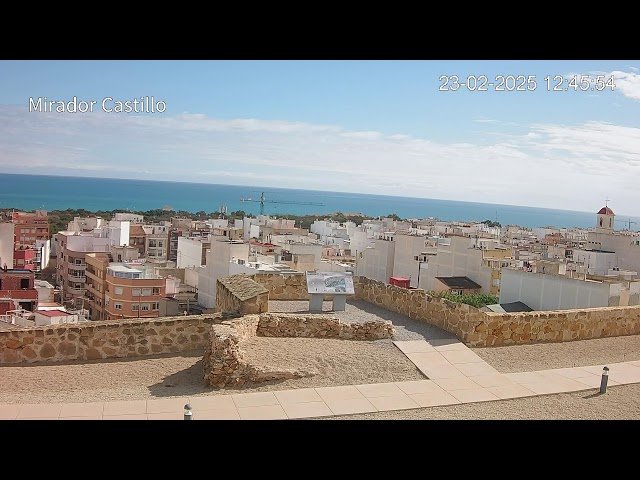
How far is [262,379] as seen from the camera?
25.9 ft

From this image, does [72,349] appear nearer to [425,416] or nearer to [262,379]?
[262,379]

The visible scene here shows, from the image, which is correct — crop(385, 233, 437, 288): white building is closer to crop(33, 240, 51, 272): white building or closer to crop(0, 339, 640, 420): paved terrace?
crop(33, 240, 51, 272): white building

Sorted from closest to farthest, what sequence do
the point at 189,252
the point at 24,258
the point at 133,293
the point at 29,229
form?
the point at 133,293, the point at 24,258, the point at 189,252, the point at 29,229

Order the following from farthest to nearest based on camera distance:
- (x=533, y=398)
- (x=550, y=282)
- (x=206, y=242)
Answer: (x=206, y=242), (x=550, y=282), (x=533, y=398)

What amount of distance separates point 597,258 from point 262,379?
31.6 m

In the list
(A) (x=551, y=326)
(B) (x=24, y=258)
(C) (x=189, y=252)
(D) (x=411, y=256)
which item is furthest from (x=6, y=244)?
(A) (x=551, y=326)

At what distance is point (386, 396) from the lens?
7531 mm

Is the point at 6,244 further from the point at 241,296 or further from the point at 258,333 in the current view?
the point at 258,333

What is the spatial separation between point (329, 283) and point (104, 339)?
4132 millimetres

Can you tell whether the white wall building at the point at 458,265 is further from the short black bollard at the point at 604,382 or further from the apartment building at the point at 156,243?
the short black bollard at the point at 604,382

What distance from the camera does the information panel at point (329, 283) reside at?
11.2 metres

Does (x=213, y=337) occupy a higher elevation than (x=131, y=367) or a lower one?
higher

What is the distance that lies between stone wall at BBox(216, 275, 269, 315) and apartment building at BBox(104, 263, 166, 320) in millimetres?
17137
